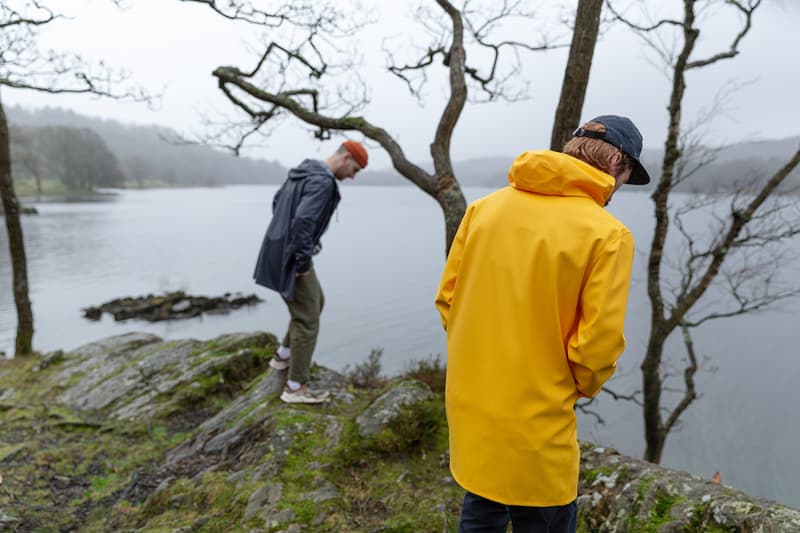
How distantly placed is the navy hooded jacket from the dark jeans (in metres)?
2.64

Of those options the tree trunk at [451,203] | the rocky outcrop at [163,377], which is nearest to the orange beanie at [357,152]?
the tree trunk at [451,203]

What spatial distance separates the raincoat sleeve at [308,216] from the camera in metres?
4.15

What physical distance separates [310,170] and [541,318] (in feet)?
9.75

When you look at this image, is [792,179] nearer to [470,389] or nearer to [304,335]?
[304,335]

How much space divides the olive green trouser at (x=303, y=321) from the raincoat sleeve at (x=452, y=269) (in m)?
2.45

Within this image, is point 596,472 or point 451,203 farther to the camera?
point 451,203

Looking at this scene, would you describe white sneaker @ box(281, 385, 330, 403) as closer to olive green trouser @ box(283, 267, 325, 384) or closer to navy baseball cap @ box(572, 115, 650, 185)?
olive green trouser @ box(283, 267, 325, 384)

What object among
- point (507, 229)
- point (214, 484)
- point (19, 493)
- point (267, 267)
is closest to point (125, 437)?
point (19, 493)

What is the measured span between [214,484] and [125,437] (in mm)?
2640

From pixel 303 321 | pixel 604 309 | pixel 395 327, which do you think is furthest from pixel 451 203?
pixel 395 327

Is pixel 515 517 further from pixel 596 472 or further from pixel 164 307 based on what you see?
pixel 164 307

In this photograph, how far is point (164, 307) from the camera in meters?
26.5

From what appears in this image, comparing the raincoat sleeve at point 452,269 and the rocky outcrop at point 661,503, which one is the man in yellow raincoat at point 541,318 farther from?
the rocky outcrop at point 661,503

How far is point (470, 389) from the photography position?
79.4 inches
